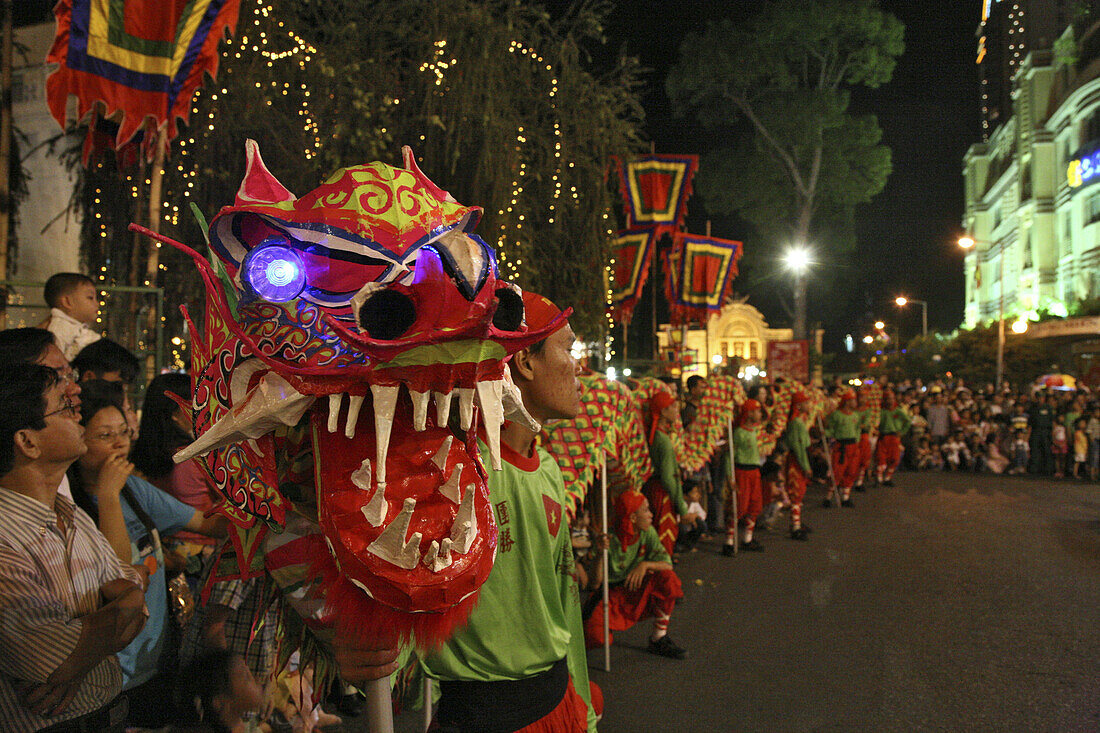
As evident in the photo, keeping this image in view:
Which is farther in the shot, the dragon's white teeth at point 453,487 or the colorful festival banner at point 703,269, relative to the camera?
the colorful festival banner at point 703,269

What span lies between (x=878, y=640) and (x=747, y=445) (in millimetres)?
3788

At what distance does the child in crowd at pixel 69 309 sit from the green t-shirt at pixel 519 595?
3.51 metres

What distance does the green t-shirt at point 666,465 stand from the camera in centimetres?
648

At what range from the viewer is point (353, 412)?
137cm

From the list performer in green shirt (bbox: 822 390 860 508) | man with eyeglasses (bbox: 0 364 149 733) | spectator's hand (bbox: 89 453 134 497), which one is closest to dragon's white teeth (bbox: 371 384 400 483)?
man with eyeglasses (bbox: 0 364 149 733)

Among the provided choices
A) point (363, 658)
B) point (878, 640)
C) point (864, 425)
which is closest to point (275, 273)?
point (363, 658)

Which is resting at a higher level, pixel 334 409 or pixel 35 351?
pixel 35 351

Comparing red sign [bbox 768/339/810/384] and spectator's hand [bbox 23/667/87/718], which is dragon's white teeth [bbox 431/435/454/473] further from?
red sign [bbox 768/339/810/384]

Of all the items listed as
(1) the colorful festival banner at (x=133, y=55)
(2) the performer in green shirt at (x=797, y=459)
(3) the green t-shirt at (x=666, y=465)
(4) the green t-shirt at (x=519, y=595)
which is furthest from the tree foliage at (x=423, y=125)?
(4) the green t-shirt at (x=519, y=595)

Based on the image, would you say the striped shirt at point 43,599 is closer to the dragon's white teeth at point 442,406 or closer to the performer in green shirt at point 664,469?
the dragon's white teeth at point 442,406

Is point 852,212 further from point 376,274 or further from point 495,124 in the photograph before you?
point 376,274

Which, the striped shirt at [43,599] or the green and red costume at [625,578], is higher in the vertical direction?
the striped shirt at [43,599]

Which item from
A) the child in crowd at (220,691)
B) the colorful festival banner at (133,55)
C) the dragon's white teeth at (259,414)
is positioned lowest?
the child in crowd at (220,691)

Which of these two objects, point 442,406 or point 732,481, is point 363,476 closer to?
point 442,406
